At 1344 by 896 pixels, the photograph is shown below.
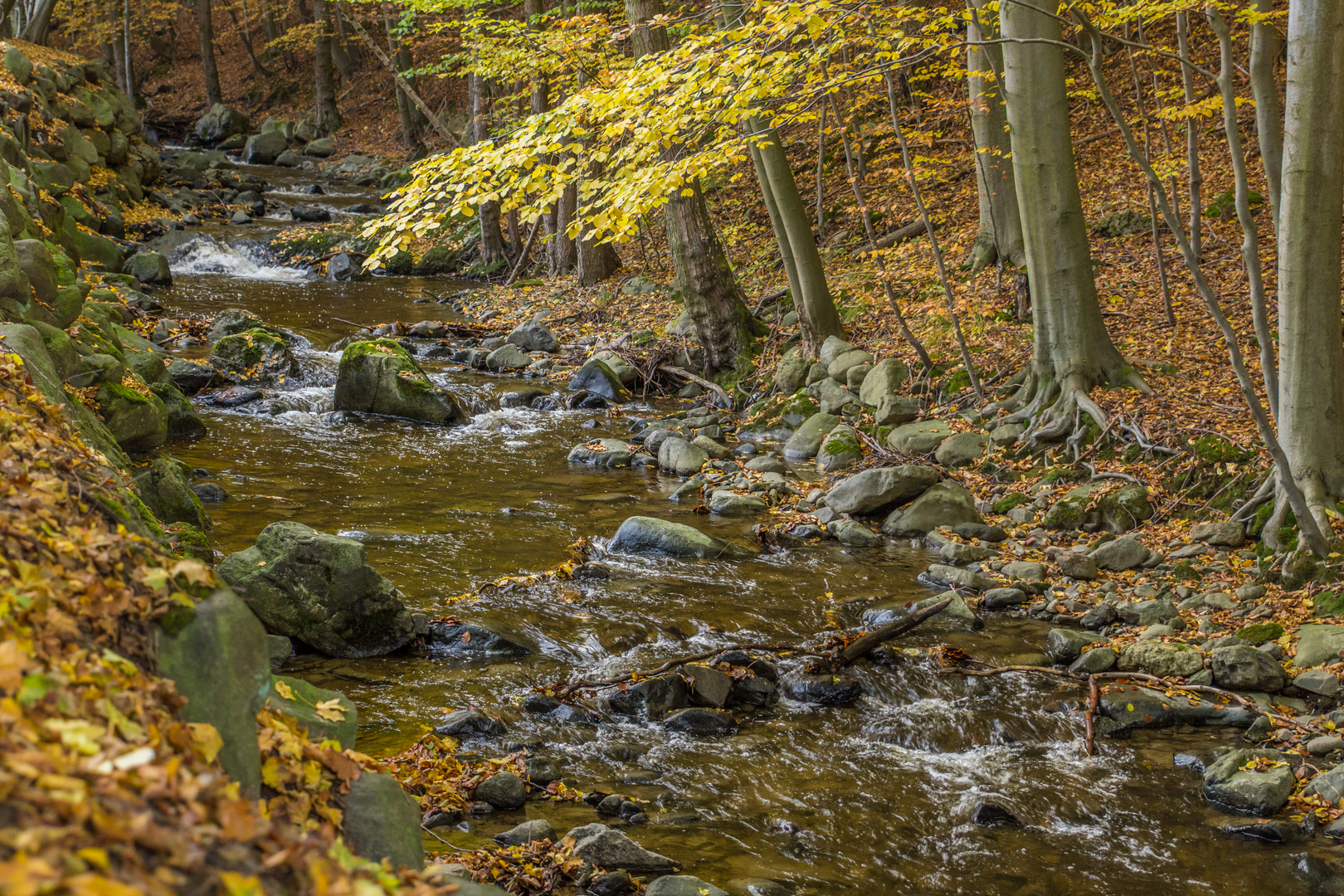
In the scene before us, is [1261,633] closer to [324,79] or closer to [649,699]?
[649,699]

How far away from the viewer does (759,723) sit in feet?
16.9

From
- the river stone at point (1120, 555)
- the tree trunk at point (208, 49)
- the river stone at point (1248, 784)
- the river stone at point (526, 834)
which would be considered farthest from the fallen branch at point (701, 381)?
the tree trunk at point (208, 49)

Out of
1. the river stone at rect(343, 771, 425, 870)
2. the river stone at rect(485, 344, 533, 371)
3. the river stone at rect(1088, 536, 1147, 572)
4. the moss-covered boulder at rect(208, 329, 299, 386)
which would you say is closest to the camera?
the river stone at rect(343, 771, 425, 870)

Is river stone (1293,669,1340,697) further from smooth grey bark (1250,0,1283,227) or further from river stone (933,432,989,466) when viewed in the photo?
river stone (933,432,989,466)

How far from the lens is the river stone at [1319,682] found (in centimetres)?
511

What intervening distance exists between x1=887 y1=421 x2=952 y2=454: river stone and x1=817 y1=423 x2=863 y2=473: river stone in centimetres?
37

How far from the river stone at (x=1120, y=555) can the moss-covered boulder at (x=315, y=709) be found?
230 inches

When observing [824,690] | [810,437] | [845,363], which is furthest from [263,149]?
[824,690]

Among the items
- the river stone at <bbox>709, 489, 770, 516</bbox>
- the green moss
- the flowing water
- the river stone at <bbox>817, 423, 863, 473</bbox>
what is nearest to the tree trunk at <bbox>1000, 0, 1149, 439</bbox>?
the green moss

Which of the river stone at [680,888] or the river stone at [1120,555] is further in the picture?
the river stone at [1120,555]

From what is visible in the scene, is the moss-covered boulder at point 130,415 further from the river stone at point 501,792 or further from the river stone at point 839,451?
the river stone at point 839,451

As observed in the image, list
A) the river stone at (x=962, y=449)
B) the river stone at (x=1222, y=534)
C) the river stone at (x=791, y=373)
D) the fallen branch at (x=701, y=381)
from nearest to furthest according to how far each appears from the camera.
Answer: the river stone at (x=1222, y=534) < the river stone at (x=962, y=449) < the river stone at (x=791, y=373) < the fallen branch at (x=701, y=381)

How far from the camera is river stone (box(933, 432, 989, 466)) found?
926cm

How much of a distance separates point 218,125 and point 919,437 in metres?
30.1
